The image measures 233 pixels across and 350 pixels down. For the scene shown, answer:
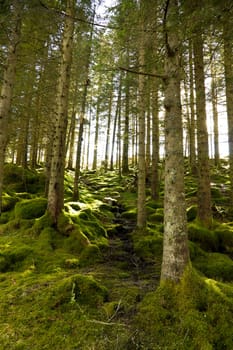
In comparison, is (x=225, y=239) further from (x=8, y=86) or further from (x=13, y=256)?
(x=8, y=86)

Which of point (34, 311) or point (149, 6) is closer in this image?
point (34, 311)

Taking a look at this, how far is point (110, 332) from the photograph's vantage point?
2.95 m

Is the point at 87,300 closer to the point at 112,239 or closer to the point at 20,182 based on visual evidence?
the point at 112,239

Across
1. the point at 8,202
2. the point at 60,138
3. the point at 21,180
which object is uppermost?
the point at 60,138

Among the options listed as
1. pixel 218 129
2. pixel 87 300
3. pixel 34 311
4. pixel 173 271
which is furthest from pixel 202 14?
pixel 218 129

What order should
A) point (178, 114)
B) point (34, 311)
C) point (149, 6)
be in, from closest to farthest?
point (34, 311)
point (178, 114)
point (149, 6)

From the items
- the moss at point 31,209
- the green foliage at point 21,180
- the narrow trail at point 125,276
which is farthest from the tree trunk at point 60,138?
the green foliage at point 21,180

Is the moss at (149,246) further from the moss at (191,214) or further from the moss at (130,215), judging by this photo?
the moss at (130,215)

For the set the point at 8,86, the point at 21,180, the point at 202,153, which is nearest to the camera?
the point at 8,86

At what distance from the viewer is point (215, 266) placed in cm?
508

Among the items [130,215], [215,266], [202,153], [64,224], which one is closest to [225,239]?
[215,266]

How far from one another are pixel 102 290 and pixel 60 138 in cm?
466

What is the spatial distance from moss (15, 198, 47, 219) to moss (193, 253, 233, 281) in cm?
483

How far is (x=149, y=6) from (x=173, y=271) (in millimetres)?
4593
